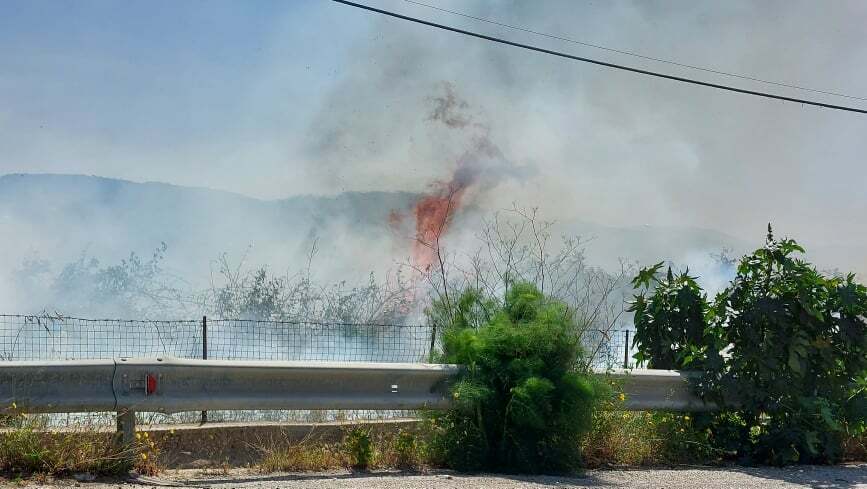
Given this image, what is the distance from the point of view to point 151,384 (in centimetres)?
735

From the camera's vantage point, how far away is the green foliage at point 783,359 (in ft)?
30.6

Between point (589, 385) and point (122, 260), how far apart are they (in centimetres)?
2038

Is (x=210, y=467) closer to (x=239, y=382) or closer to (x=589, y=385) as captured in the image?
(x=239, y=382)

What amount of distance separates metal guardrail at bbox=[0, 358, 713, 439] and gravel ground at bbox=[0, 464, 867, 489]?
0.52 meters

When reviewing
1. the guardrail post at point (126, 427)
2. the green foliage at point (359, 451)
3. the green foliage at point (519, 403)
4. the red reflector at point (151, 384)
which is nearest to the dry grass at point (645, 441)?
the green foliage at point (519, 403)

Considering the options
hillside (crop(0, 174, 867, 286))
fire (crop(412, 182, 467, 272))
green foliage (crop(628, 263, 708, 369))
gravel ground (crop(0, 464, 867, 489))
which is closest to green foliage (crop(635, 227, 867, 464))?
green foliage (crop(628, 263, 708, 369))

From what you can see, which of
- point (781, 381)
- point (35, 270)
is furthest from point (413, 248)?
point (781, 381)

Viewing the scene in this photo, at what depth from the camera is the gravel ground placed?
7.03 metres

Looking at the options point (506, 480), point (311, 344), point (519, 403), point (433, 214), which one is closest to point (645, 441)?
point (519, 403)

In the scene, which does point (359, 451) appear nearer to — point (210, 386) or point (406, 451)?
point (406, 451)

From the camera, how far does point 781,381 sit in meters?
9.43

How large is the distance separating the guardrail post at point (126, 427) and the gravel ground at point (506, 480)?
1.05 feet

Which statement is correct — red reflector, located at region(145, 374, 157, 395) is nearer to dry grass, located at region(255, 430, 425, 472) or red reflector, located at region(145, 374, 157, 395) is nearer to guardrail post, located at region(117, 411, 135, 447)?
guardrail post, located at region(117, 411, 135, 447)

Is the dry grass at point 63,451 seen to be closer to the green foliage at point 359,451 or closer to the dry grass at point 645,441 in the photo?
the green foliage at point 359,451
